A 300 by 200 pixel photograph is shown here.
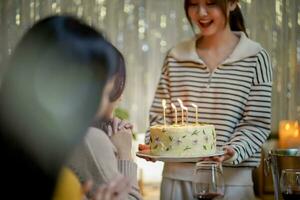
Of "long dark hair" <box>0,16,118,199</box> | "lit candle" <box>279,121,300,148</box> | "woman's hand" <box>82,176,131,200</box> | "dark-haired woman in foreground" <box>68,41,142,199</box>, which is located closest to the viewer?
"long dark hair" <box>0,16,118,199</box>

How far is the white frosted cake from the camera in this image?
1.91 meters

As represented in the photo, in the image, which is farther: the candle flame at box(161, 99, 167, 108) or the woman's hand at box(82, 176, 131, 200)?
the candle flame at box(161, 99, 167, 108)

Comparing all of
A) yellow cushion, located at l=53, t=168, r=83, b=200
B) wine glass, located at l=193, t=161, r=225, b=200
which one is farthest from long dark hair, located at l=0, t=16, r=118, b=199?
wine glass, located at l=193, t=161, r=225, b=200

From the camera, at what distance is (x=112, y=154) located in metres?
1.19

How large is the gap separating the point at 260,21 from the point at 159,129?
2628mm

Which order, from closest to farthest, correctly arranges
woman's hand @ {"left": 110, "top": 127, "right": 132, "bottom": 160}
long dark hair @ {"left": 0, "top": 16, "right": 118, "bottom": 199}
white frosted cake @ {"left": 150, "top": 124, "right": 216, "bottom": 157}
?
long dark hair @ {"left": 0, "top": 16, "right": 118, "bottom": 199} → woman's hand @ {"left": 110, "top": 127, "right": 132, "bottom": 160} → white frosted cake @ {"left": 150, "top": 124, "right": 216, "bottom": 157}

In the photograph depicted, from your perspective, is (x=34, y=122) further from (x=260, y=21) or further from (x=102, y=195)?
(x=260, y=21)

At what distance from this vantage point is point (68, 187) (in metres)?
0.91

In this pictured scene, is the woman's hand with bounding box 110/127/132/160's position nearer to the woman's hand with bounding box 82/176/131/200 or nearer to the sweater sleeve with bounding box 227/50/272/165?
the woman's hand with bounding box 82/176/131/200

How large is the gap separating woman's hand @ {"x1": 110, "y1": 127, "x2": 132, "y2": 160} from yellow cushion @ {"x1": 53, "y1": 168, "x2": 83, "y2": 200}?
444mm

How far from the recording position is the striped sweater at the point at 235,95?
2000 millimetres

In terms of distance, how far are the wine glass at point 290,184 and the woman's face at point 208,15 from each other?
0.68 meters

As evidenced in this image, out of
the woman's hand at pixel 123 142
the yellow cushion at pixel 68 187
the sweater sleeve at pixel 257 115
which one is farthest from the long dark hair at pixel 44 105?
the sweater sleeve at pixel 257 115

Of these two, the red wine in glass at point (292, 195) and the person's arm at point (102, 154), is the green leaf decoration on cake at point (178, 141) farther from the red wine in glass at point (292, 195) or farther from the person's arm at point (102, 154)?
the person's arm at point (102, 154)
